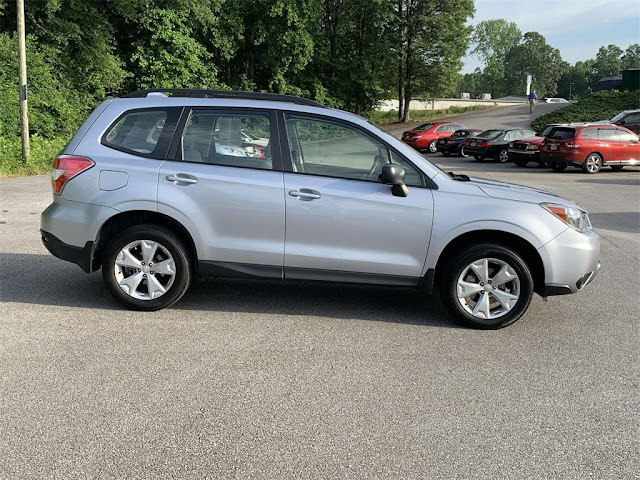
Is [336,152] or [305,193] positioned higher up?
[336,152]

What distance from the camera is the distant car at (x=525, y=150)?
23078 millimetres

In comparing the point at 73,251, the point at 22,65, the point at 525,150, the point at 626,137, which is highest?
the point at 22,65

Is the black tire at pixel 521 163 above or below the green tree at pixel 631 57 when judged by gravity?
below

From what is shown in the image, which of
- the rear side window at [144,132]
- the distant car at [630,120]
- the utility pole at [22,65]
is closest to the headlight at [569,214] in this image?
the rear side window at [144,132]

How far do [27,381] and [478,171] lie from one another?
19416mm

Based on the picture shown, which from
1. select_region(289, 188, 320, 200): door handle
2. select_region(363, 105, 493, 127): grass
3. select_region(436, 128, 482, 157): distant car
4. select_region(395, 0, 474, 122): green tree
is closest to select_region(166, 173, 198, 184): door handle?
select_region(289, 188, 320, 200): door handle

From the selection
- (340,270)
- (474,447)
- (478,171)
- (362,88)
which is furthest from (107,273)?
(362,88)

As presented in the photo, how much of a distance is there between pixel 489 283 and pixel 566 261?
65 cm

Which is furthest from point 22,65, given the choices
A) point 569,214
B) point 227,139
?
point 569,214

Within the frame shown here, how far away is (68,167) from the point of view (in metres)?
5.11

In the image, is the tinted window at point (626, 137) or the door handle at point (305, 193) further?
the tinted window at point (626, 137)

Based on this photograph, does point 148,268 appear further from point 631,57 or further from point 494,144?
point 631,57

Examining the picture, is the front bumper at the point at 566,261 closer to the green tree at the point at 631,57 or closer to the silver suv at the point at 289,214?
the silver suv at the point at 289,214

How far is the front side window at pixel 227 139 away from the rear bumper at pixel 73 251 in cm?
113
